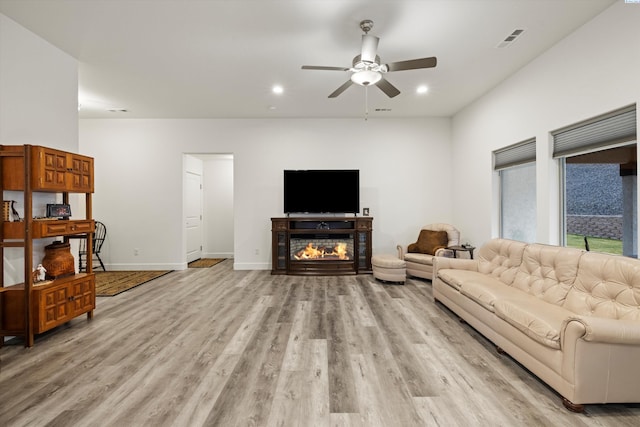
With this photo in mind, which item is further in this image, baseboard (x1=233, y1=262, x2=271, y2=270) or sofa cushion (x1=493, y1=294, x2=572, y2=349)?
baseboard (x1=233, y1=262, x2=271, y2=270)

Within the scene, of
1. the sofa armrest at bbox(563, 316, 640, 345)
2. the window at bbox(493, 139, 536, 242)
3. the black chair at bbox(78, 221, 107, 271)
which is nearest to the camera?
the sofa armrest at bbox(563, 316, 640, 345)

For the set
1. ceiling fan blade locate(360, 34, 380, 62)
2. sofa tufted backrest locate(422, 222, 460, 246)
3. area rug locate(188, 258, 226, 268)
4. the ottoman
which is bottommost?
area rug locate(188, 258, 226, 268)

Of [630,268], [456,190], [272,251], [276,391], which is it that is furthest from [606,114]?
[272,251]

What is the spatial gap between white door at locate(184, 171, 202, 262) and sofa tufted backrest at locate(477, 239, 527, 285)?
19.0 feet

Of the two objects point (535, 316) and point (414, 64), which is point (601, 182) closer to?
point (535, 316)

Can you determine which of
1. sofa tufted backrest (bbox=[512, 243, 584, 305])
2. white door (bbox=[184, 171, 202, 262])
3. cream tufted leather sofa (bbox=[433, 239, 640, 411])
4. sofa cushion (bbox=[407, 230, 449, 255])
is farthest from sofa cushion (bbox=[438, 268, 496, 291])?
white door (bbox=[184, 171, 202, 262])

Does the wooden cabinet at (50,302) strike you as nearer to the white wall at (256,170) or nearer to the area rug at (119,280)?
the area rug at (119,280)

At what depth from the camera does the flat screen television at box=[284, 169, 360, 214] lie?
5.88 m

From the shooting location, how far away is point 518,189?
4418mm

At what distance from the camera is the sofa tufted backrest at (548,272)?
2.65m

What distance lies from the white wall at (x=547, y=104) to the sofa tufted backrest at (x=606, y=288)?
46.7 inches

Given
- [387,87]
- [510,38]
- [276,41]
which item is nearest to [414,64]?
[387,87]

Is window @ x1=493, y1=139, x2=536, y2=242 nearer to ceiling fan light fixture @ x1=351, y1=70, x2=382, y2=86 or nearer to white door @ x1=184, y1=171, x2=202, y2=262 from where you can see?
ceiling fan light fixture @ x1=351, y1=70, x2=382, y2=86

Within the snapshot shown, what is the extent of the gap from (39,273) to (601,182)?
19.1 ft
